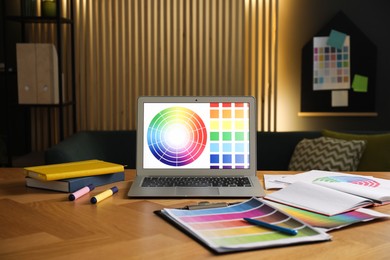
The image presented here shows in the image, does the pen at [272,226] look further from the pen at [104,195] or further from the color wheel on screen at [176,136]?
the color wheel on screen at [176,136]

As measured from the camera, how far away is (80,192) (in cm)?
157

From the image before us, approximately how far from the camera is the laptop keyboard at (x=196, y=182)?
169cm

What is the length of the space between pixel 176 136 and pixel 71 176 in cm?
37

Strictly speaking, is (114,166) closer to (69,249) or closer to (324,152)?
(69,249)

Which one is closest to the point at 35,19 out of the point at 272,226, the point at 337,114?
the point at 337,114

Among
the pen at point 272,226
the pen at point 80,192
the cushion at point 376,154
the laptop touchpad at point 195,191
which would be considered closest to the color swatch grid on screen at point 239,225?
the pen at point 272,226

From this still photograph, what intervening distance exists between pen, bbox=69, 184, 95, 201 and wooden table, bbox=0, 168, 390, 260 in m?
0.01

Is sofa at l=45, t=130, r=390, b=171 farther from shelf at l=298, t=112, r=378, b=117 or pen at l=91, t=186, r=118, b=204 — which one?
pen at l=91, t=186, r=118, b=204

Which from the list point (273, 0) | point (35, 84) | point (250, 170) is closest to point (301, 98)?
point (273, 0)

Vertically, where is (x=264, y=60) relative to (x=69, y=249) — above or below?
above

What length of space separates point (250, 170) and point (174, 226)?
1.91ft

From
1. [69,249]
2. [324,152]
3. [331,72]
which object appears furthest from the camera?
[331,72]

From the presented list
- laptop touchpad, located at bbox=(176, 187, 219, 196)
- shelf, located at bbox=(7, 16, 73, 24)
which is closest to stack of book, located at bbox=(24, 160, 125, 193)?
laptop touchpad, located at bbox=(176, 187, 219, 196)

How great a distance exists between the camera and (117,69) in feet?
14.2
